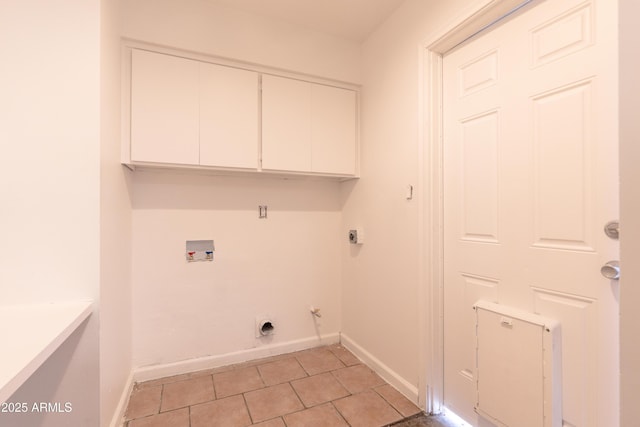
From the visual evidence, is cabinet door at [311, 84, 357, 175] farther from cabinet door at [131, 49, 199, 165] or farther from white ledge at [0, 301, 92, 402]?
white ledge at [0, 301, 92, 402]

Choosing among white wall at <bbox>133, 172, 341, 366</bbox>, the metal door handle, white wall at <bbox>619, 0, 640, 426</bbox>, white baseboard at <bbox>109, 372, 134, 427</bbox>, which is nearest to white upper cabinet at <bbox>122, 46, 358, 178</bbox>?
white wall at <bbox>133, 172, 341, 366</bbox>

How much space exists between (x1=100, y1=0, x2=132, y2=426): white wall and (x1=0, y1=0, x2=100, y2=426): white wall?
5 cm

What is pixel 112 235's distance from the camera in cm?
154

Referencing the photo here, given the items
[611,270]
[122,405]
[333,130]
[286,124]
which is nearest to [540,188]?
[611,270]

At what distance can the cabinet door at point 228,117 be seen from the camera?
196 centimetres

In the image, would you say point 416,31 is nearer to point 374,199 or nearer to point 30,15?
point 374,199

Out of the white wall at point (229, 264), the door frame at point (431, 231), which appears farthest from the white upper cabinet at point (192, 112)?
the door frame at point (431, 231)

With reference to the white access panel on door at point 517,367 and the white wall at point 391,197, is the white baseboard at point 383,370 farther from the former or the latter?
the white access panel on door at point 517,367

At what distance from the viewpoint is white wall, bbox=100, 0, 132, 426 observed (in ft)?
4.52

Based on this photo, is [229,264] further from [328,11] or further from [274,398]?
[328,11]

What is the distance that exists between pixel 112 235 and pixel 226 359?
1.30m

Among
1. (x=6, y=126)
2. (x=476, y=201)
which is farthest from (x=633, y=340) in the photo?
(x=6, y=126)

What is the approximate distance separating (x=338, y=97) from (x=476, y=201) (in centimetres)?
138

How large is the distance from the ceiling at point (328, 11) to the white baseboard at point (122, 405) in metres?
2.59
